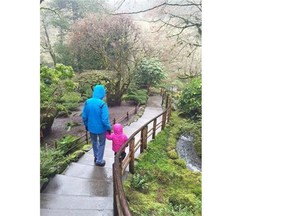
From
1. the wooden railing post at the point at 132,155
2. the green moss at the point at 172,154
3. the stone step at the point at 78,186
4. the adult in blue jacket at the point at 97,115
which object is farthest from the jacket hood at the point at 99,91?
the green moss at the point at 172,154

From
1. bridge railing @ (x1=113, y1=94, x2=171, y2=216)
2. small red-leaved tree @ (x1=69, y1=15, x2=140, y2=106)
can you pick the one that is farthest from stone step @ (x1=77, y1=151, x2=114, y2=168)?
small red-leaved tree @ (x1=69, y1=15, x2=140, y2=106)

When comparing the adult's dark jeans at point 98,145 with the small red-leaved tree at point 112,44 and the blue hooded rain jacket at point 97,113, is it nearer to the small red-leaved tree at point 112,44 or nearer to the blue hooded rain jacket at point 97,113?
the blue hooded rain jacket at point 97,113

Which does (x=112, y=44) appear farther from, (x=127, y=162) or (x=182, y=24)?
(x=127, y=162)

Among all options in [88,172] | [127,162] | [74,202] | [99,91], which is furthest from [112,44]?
[74,202]

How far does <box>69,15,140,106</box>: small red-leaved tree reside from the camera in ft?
13.5

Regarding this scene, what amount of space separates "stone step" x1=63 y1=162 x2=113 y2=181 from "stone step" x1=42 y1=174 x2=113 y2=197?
0.10 metres

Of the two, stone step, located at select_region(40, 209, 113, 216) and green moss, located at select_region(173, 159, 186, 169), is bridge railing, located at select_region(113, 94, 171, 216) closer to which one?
stone step, located at select_region(40, 209, 113, 216)

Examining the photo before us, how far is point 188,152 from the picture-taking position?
4109mm

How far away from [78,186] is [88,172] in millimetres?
306

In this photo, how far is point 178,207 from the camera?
8.59 feet

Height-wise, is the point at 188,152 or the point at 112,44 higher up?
the point at 112,44

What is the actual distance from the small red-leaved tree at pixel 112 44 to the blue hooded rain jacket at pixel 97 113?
4.49 ft
